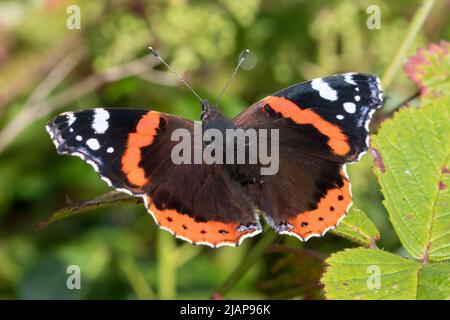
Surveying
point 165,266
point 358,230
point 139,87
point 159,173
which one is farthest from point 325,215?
point 139,87

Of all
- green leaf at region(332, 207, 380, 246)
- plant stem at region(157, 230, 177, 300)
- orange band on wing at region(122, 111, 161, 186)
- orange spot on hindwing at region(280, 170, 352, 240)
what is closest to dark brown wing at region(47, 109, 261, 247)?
orange band on wing at region(122, 111, 161, 186)

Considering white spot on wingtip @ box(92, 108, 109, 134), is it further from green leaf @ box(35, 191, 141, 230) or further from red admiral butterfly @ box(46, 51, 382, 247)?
green leaf @ box(35, 191, 141, 230)

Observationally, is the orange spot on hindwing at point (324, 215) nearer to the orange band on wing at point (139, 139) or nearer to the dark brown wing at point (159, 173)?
the dark brown wing at point (159, 173)

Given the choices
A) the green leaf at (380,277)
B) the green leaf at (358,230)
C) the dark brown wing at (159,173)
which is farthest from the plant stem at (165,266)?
the green leaf at (380,277)

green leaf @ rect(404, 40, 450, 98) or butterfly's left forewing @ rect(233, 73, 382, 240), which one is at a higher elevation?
green leaf @ rect(404, 40, 450, 98)

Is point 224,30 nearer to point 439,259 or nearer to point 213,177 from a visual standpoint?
point 213,177
